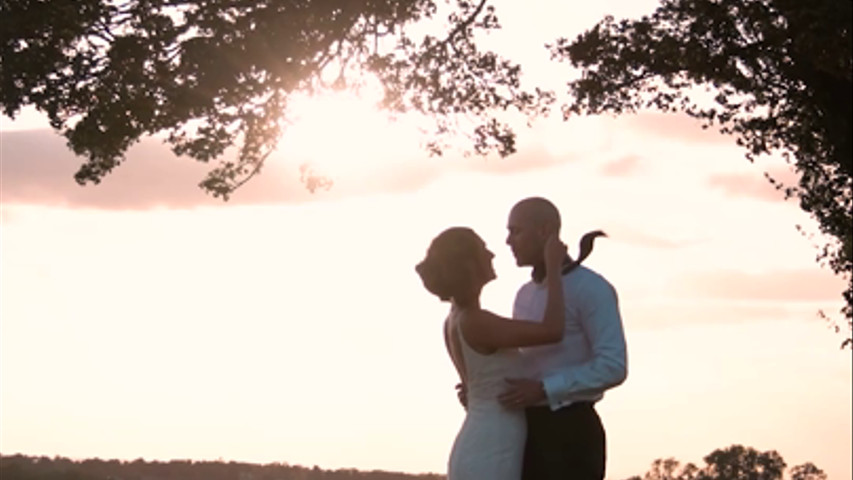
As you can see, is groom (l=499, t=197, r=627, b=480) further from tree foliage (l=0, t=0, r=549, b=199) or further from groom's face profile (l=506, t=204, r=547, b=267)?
tree foliage (l=0, t=0, r=549, b=199)

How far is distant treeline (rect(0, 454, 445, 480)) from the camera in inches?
904

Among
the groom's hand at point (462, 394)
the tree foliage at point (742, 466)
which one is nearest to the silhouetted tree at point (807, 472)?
the tree foliage at point (742, 466)

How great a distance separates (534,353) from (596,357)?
48cm

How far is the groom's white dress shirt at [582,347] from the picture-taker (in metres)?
9.20

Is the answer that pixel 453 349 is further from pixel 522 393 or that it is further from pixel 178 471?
pixel 178 471

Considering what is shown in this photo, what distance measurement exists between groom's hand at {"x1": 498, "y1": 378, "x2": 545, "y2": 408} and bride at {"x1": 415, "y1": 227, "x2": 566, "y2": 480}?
74 millimetres

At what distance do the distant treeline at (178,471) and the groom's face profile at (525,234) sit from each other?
1396 centimetres

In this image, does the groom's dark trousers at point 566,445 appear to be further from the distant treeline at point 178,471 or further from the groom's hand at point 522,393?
the distant treeline at point 178,471

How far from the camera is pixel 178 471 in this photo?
77.5 ft

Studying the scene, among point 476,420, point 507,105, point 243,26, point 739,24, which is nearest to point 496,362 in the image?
point 476,420

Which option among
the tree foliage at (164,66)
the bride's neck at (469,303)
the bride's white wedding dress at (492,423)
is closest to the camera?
the bride's neck at (469,303)

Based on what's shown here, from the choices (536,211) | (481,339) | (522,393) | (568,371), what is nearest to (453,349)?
(481,339)

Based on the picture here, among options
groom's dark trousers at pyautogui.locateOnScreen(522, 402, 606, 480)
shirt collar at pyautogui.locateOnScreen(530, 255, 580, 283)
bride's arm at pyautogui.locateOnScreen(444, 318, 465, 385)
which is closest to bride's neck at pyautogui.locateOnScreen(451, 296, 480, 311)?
bride's arm at pyautogui.locateOnScreen(444, 318, 465, 385)

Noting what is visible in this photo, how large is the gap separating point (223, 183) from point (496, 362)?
14097 mm
